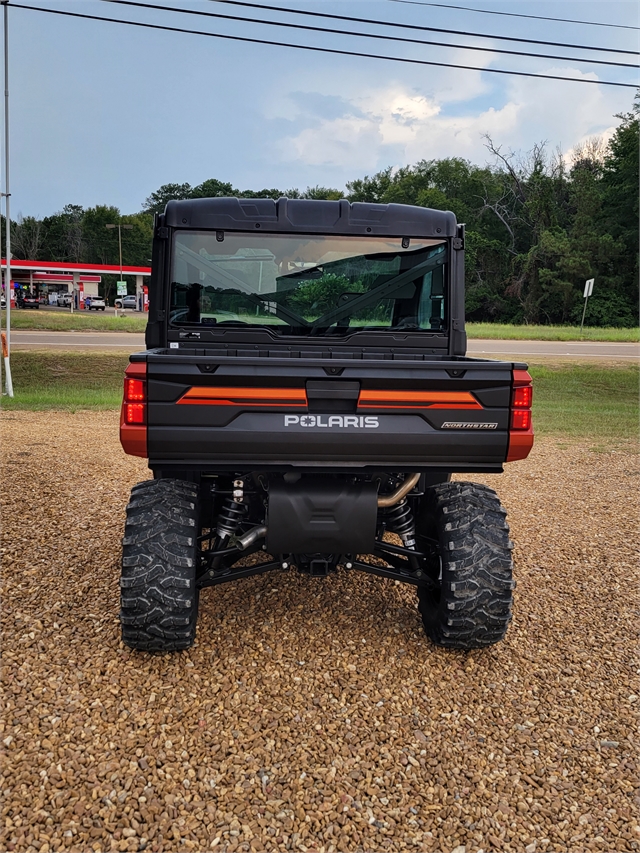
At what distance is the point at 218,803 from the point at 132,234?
86.4m

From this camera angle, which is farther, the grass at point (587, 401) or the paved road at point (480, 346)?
the paved road at point (480, 346)

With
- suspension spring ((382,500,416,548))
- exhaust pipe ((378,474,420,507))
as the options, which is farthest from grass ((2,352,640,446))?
exhaust pipe ((378,474,420,507))

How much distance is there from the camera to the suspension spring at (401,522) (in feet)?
12.0

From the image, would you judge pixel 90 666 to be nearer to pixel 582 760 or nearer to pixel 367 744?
pixel 367 744

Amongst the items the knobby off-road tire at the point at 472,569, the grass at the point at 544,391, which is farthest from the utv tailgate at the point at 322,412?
the grass at the point at 544,391

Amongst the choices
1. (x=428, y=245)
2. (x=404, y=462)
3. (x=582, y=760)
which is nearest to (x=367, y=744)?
(x=582, y=760)

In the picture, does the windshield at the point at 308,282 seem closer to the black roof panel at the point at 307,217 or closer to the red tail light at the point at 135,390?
the black roof panel at the point at 307,217

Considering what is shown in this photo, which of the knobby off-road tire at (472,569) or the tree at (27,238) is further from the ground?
the tree at (27,238)

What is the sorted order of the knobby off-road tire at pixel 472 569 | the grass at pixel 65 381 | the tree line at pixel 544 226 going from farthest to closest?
the tree line at pixel 544 226 → the grass at pixel 65 381 → the knobby off-road tire at pixel 472 569

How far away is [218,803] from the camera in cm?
243

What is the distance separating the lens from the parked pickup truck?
300 centimetres

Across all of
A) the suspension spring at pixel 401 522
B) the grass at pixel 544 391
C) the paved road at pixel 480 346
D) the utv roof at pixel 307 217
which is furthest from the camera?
the paved road at pixel 480 346

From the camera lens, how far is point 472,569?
10.7 ft

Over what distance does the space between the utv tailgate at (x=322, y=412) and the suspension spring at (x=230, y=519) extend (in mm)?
492
